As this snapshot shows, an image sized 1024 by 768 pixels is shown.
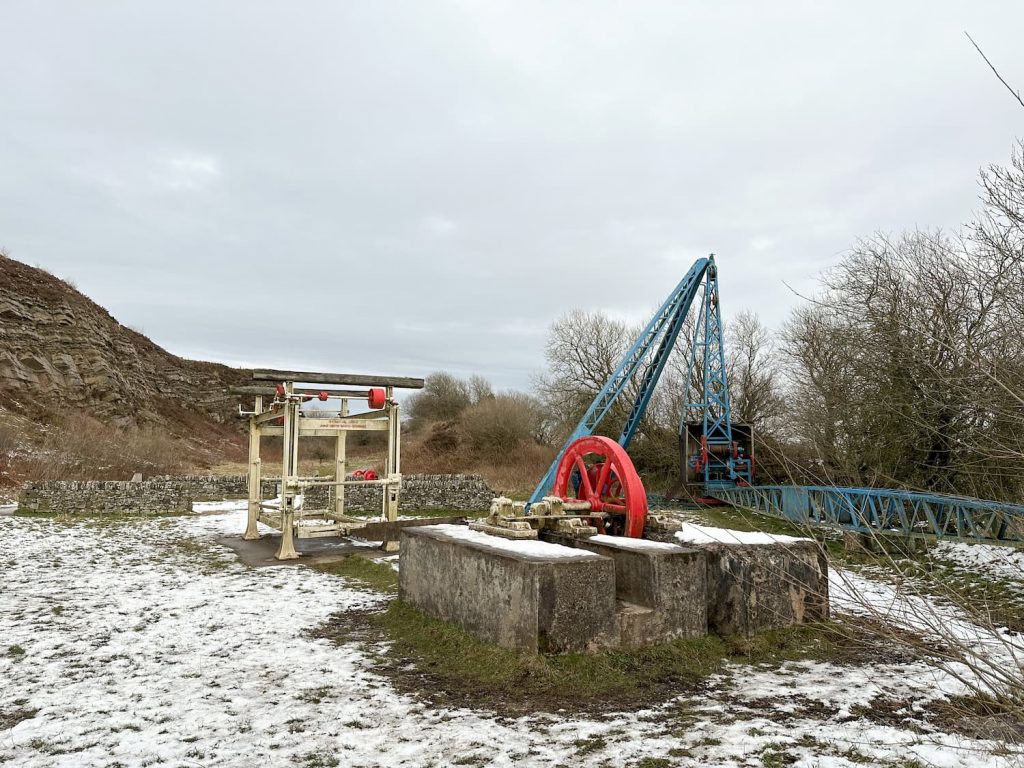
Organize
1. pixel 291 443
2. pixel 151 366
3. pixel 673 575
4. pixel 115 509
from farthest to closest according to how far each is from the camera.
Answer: pixel 151 366 → pixel 115 509 → pixel 291 443 → pixel 673 575

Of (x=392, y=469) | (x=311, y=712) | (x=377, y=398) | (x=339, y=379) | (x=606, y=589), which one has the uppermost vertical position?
(x=339, y=379)

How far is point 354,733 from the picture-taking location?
3846 mm

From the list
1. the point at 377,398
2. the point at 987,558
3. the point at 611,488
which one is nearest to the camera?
the point at 611,488

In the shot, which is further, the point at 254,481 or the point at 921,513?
the point at 254,481

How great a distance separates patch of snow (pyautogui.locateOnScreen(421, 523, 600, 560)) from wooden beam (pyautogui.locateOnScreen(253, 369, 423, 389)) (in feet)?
→ 13.8

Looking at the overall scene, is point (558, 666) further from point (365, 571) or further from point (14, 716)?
point (365, 571)

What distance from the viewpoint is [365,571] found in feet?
29.7

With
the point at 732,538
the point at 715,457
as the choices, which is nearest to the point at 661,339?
the point at 715,457

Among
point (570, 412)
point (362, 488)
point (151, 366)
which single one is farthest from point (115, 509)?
point (151, 366)

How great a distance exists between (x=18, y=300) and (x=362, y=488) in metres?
23.5

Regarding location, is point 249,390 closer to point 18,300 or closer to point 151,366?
point 18,300

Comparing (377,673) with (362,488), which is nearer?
(377,673)

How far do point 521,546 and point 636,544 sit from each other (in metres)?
1.09

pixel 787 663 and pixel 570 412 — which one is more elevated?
pixel 570 412
